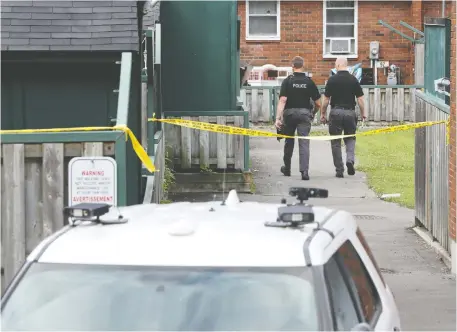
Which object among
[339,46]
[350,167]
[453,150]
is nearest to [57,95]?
[453,150]

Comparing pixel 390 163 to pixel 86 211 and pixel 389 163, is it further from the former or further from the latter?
pixel 86 211

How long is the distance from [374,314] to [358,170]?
13.9 meters

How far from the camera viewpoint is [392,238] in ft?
43.7

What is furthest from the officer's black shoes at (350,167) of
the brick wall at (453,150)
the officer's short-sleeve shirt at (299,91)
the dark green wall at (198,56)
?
the brick wall at (453,150)

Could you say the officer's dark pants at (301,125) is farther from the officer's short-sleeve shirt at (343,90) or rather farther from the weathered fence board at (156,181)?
the weathered fence board at (156,181)

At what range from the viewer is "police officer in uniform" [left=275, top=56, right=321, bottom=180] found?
1739 cm

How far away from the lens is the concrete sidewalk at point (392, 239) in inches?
380

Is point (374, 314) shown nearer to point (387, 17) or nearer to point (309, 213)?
point (309, 213)

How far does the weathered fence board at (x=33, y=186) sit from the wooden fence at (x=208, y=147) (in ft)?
26.3

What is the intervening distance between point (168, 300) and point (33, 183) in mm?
3917

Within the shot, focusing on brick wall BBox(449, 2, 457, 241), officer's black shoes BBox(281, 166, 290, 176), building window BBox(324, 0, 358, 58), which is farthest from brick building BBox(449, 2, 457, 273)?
building window BBox(324, 0, 358, 58)

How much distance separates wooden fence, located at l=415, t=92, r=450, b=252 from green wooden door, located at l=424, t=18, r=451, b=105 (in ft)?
0.74

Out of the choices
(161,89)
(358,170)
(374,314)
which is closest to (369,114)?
(358,170)

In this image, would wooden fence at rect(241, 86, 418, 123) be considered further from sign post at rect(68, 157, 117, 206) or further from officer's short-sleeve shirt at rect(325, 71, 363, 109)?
sign post at rect(68, 157, 117, 206)
